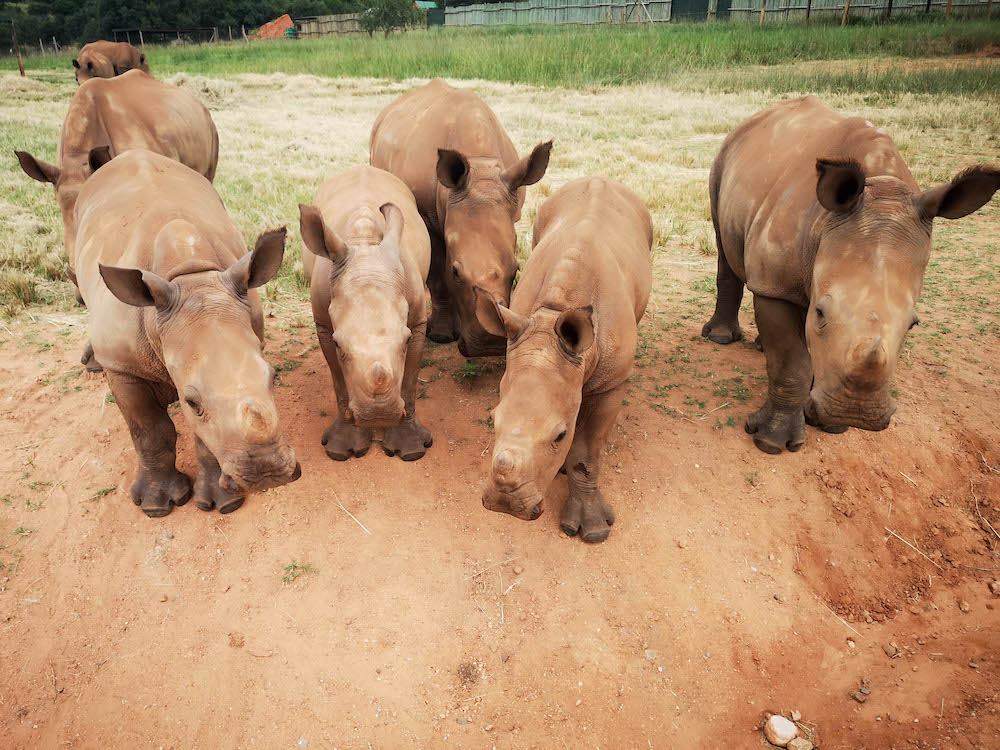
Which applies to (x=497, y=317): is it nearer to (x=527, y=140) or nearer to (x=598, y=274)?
(x=598, y=274)

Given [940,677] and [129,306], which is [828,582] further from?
[129,306]

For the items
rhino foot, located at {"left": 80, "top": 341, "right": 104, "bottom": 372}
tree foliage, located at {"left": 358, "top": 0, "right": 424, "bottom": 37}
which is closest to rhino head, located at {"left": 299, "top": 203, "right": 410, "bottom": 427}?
rhino foot, located at {"left": 80, "top": 341, "right": 104, "bottom": 372}

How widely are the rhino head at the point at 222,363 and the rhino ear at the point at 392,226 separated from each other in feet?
2.75

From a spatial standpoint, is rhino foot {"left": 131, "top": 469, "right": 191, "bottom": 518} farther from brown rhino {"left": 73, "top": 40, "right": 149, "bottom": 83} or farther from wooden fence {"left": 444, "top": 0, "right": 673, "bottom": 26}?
wooden fence {"left": 444, "top": 0, "right": 673, "bottom": 26}

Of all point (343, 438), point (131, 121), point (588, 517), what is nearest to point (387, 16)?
point (131, 121)

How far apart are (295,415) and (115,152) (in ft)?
12.3

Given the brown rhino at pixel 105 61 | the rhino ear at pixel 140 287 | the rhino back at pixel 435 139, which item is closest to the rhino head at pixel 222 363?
the rhino ear at pixel 140 287

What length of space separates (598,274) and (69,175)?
5290 mm

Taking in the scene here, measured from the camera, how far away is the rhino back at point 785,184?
15.2 ft

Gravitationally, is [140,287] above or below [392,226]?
below

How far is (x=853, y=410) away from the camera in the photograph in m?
4.14

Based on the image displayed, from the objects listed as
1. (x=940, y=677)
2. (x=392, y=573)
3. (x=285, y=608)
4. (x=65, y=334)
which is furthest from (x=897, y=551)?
(x=65, y=334)

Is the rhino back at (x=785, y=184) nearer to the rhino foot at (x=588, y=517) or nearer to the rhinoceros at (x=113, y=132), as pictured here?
the rhino foot at (x=588, y=517)

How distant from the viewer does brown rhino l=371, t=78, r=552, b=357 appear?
5.52m
